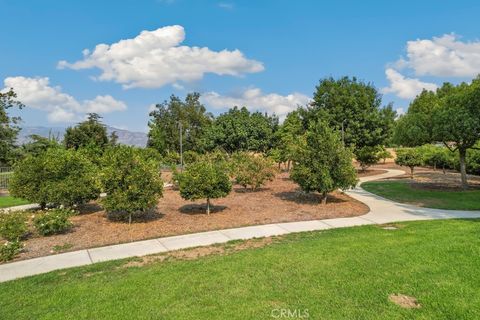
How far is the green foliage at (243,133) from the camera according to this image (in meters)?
27.5

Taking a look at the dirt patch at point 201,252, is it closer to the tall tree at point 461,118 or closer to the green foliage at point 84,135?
the tall tree at point 461,118

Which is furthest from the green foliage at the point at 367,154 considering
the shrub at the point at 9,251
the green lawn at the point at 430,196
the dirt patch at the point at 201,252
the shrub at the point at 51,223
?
the shrub at the point at 9,251

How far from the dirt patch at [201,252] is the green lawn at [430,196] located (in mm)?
7003

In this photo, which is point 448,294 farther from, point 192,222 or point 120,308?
point 192,222

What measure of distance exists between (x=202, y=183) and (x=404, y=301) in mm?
6876

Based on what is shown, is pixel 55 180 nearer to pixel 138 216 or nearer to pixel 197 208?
pixel 138 216

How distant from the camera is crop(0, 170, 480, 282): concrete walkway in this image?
632 cm

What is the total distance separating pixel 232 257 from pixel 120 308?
239 cm

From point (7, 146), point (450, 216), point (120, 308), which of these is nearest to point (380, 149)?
point (450, 216)

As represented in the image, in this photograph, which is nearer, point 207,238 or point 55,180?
point 207,238

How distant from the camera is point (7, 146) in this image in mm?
21922

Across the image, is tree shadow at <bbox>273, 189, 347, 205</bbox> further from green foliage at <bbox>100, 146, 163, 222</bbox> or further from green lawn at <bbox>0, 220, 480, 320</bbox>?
green lawn at <bbox>0, 220, 480, 320</bbox>

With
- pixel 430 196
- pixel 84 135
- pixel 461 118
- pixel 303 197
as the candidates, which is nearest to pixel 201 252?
pixel 303 197

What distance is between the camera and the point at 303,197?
13.3 meters
